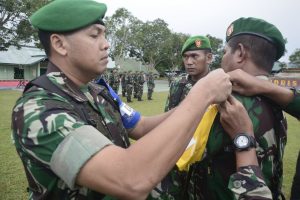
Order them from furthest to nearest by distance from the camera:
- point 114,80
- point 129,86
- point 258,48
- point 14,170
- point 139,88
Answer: point 114,80
point 139,88
point 129,86
point 14,170
point 258,48

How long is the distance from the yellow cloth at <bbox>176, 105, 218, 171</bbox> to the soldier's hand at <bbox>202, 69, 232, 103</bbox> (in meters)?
0.23

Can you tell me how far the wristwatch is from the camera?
5.45ft

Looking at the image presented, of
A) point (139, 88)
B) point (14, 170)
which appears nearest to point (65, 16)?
point (14, 170)

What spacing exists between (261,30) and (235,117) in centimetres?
61

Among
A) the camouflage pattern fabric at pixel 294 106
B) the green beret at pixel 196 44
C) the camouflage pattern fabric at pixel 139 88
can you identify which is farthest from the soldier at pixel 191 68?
the camouflage pattern fabric at pixel 139 88

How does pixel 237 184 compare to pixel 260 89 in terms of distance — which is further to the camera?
pixel 260 89

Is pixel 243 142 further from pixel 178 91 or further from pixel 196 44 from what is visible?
pixel 196 44

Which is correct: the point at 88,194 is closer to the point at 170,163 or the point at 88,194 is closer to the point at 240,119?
the point at 170,163

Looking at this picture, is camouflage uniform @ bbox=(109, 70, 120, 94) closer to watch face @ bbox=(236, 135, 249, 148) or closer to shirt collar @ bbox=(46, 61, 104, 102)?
shirt collar @ bbox=(46, 61, 104, 102)

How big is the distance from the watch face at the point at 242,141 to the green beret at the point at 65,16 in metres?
1.01

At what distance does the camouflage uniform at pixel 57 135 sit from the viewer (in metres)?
1.33

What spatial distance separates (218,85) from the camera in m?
1.58

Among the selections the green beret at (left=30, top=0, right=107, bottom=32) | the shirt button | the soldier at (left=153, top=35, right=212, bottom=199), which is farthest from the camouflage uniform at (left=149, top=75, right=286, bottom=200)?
the soldier at (left=153, top=35, right=212, bottom=199)

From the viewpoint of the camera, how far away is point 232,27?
6.77 feet
